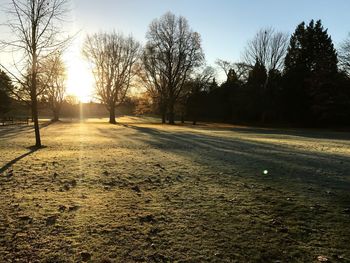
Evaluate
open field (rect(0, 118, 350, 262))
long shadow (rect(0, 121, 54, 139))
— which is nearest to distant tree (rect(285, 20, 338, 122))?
long shadow (rect(0, 121, 54, 139))

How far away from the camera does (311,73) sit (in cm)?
5606

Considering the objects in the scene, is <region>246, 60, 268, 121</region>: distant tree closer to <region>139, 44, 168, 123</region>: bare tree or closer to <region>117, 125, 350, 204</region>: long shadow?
<region>139, 44, 168, 123</region>: bare tree

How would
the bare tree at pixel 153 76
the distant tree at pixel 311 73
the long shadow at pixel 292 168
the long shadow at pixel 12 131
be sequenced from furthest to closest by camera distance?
the bare tree at pixel 153 76 < the distant tree at pixel 311 73 < the long shadow at pixel 12 131 < the long shadow at pixel 292 168

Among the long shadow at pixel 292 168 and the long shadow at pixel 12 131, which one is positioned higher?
the long shadow at pixel 292 168

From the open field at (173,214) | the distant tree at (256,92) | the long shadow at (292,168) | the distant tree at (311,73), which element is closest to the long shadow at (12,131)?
the open field at (173,214)

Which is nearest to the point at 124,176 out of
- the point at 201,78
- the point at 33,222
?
the point at 33,222

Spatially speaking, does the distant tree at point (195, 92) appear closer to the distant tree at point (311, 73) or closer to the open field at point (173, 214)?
the distant tree at point (311, 73)

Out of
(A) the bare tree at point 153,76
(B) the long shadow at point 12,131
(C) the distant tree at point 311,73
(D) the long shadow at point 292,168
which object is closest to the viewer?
(D) the long shadow at point 292,168

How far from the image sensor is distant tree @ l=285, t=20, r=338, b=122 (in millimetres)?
51562

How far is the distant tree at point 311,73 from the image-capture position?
51.6m

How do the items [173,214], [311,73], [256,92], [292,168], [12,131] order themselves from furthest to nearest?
[256,92]
[311,73]
[12,131]
[292,168]
[173,214]

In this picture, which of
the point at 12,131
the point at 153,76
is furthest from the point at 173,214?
the point at 153,76

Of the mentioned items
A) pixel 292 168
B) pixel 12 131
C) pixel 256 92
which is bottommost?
pixel 12 131

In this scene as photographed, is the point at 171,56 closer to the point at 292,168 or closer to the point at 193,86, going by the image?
the point at 193,86
